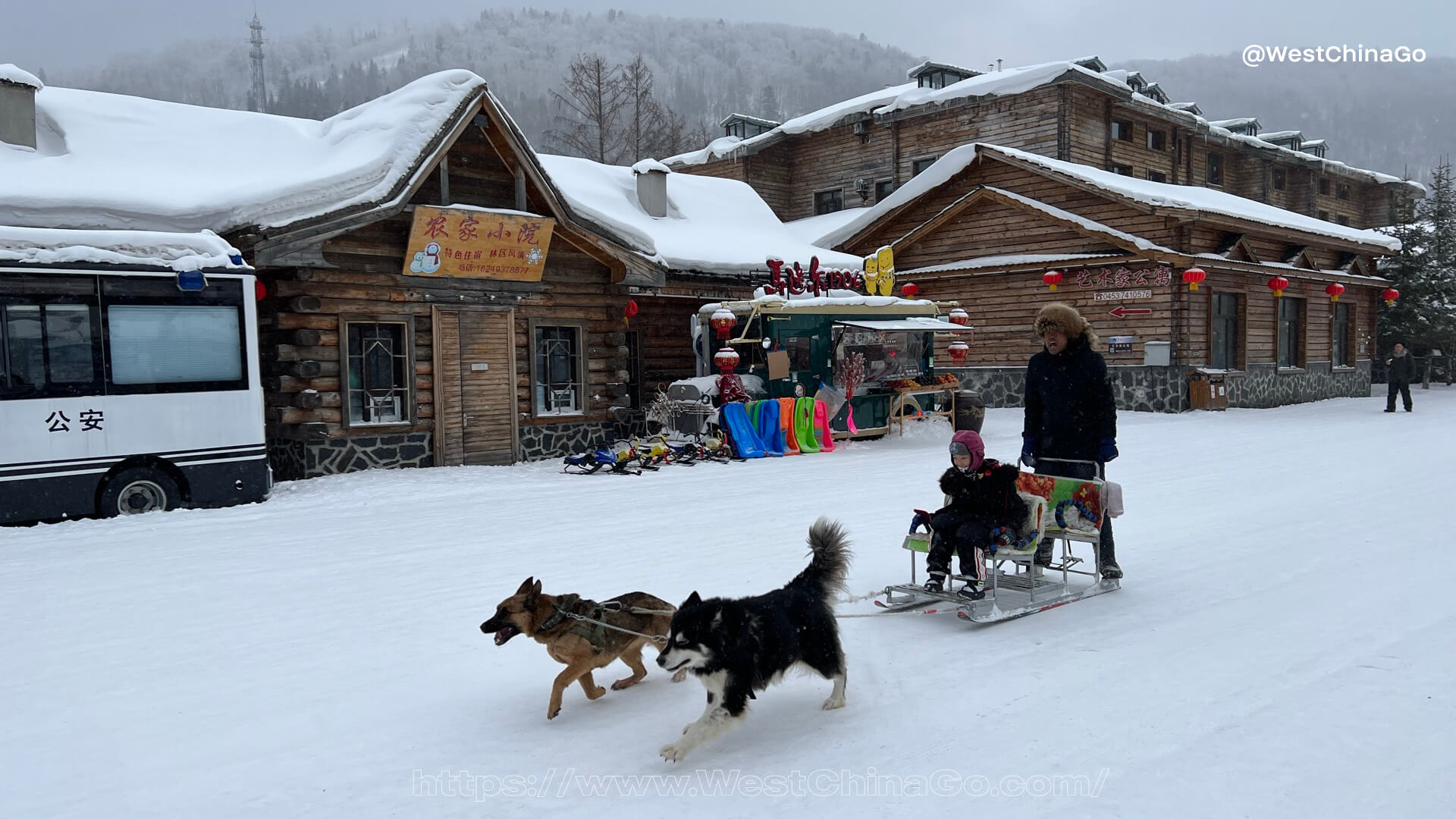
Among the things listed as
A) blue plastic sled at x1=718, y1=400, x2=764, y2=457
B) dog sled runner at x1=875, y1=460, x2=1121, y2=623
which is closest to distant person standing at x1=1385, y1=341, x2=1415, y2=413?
blue plastic sled at x1=718, y1=400, x2=764, y2=457

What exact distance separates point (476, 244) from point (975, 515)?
10.2 metres

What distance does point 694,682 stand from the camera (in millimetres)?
5047

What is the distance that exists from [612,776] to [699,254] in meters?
16.1

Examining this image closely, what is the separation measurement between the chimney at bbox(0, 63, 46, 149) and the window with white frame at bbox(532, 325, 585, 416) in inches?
289

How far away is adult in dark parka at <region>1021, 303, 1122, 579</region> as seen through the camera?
646cm

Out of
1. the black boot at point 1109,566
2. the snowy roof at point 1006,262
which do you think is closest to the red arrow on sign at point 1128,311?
the snowy roof at point 1006,262

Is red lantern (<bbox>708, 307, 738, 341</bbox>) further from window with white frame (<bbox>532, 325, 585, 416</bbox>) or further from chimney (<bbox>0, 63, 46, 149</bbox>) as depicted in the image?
chimney (<bbox>0, 63, 46, 149</bbox>)

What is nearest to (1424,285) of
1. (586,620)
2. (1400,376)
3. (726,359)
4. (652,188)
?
(1400,376)

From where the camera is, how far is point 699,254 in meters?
19.3

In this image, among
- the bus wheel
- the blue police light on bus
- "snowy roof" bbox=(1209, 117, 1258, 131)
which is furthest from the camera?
"snowy roof" bbox=(1209, 117, 1258, 131)

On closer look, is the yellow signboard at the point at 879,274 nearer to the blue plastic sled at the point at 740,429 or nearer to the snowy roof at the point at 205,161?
the blue plastic sled at the point at 740,429

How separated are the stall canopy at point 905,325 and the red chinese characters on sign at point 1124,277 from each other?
246 inches

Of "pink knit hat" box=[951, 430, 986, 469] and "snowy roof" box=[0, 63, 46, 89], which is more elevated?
"snowy roof" box=[0, 63, 46, 89]

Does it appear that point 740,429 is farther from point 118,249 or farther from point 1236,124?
point 1236,124
